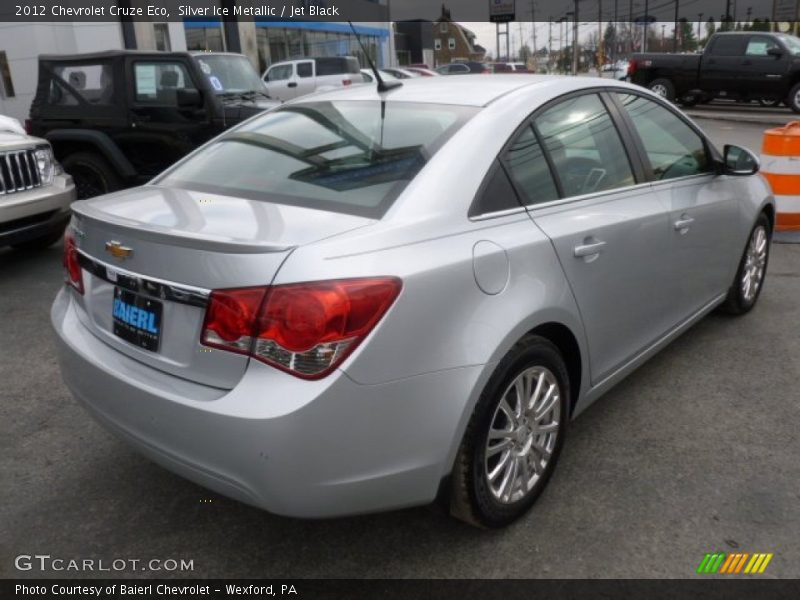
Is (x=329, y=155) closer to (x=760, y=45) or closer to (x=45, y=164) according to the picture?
(x=45, y=164)

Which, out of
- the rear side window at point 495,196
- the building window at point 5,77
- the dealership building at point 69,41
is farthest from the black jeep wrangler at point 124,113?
the building window at point 5,77

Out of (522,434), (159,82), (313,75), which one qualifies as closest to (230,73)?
(159,82)

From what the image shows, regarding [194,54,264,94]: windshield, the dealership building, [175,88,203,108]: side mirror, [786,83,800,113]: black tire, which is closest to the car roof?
[175,88,203,108]: side mirror

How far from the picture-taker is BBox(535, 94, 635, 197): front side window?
2865mm

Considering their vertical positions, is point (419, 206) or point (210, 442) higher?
point (419, 206)

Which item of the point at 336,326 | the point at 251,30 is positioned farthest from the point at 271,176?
the point at 251,30

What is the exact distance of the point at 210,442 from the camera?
6.69 ft

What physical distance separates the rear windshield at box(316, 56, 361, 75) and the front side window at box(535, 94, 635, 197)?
1946cm

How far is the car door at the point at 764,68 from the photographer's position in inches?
714

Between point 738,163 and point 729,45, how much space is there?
17.7m

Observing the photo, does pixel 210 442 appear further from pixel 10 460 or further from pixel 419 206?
pixel 10 460

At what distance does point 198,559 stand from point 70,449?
1.11 m

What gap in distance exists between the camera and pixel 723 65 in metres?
19.1

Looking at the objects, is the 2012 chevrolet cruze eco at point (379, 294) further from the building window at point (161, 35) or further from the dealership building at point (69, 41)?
the building window at point (161, 35)
